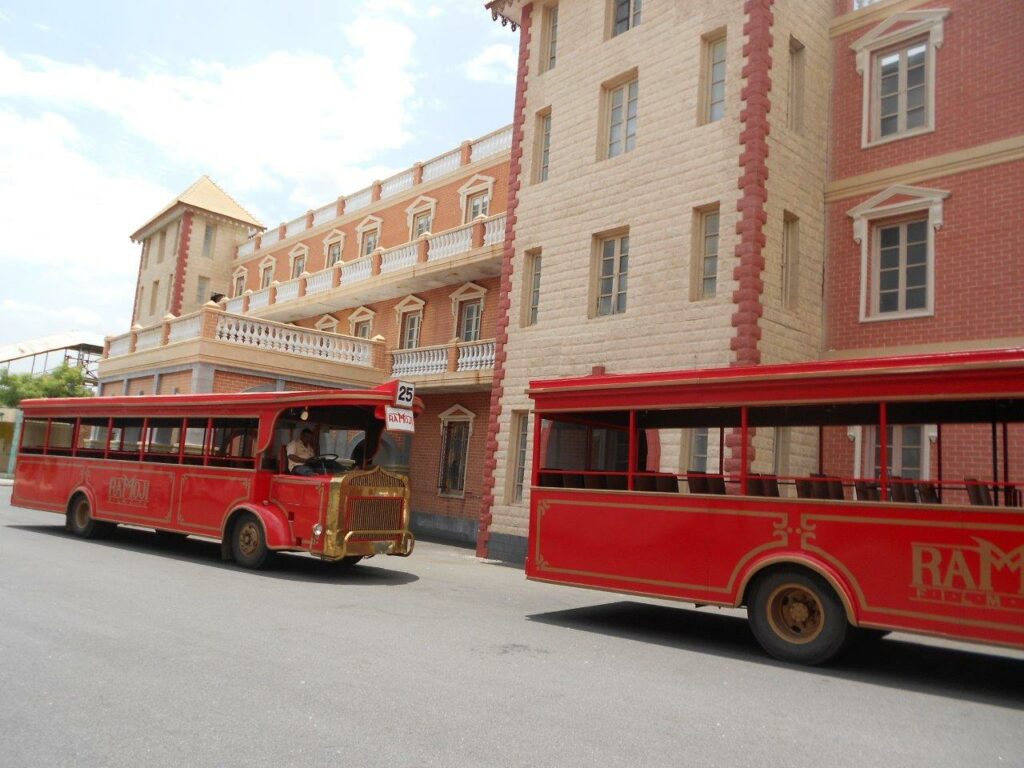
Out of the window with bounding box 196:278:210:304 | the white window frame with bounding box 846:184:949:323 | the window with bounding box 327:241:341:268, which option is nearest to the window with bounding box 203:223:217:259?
the window with bounding box 196:278:210:304

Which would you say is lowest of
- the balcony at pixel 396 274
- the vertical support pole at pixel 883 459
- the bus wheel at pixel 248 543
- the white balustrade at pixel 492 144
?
the bus wheel at pixel 248 543

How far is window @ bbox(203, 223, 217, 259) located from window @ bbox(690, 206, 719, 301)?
2912 centimetres

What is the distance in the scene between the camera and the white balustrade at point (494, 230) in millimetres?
20609

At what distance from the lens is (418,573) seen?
13.2 meters

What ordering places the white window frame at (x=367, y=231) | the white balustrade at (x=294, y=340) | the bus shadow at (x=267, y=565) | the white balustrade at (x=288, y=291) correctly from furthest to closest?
the white balustrade at (x=288, y=291) → the white window frame at (x=367, y=231) → the white balustrade at (x=294, y=340) → the bus shadow at (x=267, y=565)

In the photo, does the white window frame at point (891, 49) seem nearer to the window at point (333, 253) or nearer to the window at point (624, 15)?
the window at point (624, 15)

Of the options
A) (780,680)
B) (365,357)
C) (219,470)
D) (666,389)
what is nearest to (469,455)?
(365,357)

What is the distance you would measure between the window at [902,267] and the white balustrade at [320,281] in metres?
17.9

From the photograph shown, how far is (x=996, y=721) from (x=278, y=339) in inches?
775

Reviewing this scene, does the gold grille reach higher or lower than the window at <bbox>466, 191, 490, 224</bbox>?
lower

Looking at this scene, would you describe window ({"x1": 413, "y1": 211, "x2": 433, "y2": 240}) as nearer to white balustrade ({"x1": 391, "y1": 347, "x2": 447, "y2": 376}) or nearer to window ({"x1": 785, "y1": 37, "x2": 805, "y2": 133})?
white balustrade ({"x1": 391, "y1": 347, "x2": 447, "y2": 376})

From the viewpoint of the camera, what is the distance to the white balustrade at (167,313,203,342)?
21.3 metres

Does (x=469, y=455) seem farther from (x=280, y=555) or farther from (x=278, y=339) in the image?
(x=280, y=555)

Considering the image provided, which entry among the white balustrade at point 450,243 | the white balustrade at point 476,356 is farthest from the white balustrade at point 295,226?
the white balustrade at point 476,356
